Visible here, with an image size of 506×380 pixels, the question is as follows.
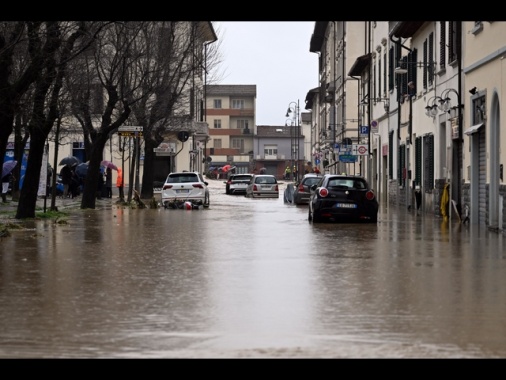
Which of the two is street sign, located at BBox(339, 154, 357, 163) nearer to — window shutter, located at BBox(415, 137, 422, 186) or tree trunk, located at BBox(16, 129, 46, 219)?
window shutter, located at BBox(415, 137, 422, 186)

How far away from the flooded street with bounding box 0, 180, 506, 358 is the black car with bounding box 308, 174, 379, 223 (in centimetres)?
733

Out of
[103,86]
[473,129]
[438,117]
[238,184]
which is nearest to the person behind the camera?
[473,129]

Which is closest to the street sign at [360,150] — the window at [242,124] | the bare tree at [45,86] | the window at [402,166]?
the window at [402,166]

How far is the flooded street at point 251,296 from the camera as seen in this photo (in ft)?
30.1

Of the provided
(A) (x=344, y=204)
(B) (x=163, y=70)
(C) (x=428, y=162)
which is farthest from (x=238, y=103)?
(A) (x=344, y=204)

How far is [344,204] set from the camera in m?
31.7

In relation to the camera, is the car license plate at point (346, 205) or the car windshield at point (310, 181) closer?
the car license plate at point (346, 205)

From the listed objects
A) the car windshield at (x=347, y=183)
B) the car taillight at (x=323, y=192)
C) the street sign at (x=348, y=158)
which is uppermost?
the street sign at (x=348, y=158)

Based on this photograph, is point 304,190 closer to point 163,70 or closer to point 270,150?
point 163,70

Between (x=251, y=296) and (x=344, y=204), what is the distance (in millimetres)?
19169

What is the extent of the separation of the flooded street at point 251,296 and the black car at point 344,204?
24.1ft

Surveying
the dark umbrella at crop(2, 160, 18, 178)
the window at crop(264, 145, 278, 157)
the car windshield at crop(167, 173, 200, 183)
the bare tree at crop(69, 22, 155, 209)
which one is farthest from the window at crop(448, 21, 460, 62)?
the window at crop(264, 145, 278, 157)

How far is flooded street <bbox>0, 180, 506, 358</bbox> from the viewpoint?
9188mm

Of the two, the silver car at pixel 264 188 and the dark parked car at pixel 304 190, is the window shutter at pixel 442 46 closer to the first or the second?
the dark parked car at pixel 304 190
